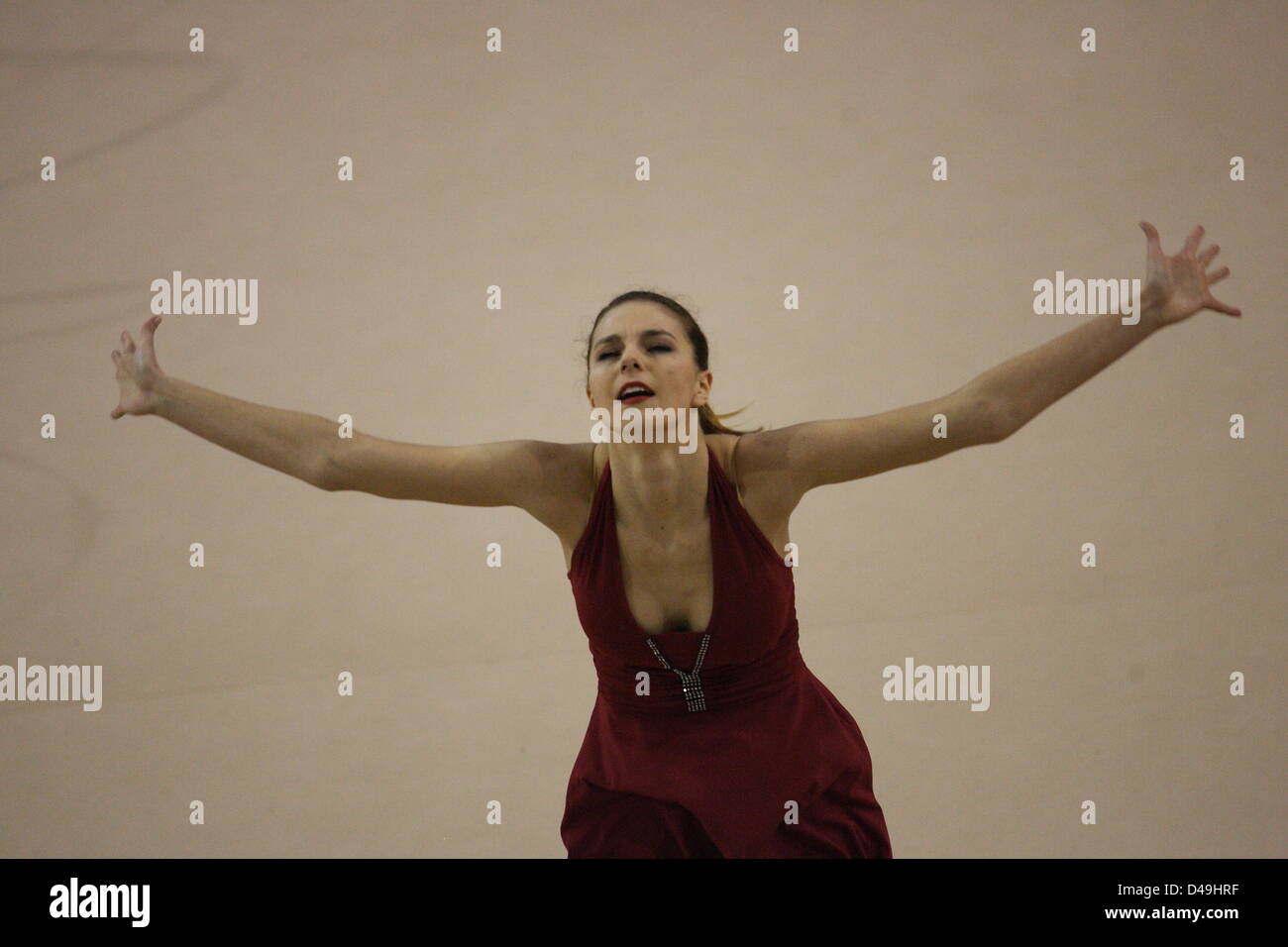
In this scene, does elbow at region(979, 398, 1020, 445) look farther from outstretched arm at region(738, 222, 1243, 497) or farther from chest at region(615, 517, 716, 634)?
chest at region(615, 517, 716, 634)

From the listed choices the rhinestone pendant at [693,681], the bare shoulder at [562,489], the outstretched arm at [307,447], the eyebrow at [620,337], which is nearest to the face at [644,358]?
the eyebrow at [620,337]

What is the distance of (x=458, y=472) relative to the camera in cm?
227

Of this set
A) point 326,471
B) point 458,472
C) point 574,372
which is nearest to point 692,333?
point 458,472

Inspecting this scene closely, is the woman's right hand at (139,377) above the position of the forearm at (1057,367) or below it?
above

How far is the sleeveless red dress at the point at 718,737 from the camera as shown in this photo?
226 centimetres

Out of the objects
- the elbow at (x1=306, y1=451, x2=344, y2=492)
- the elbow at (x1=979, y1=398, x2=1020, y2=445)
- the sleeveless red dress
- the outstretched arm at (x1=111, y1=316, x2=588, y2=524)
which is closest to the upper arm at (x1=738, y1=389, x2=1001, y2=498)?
the elbow at (x1=979, y1=398, x2=1020, y2=445)

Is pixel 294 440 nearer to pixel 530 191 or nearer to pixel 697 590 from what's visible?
pixel 697 590

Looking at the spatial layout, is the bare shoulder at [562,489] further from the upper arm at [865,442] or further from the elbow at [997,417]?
the elbow at [997,417]

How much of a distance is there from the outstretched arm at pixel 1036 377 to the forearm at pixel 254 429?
1044 mm

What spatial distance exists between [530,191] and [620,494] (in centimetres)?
198

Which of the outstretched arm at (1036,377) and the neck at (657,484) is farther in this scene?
the neck at (657,484)

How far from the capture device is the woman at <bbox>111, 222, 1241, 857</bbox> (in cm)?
223

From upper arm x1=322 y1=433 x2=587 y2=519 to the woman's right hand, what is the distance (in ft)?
1.23
